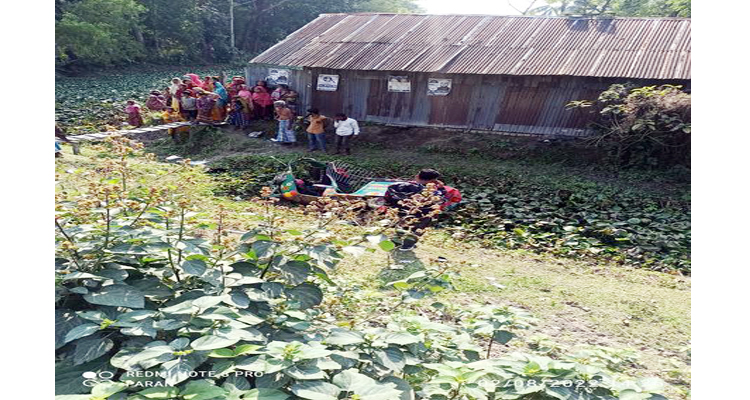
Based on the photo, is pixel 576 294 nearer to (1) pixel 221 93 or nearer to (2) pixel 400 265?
(2) pixel 400 265

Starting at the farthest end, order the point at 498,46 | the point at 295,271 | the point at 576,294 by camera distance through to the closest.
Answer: the point at 498,46
the point at 576,294
the point at 295,271

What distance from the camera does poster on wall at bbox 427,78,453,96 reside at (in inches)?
597

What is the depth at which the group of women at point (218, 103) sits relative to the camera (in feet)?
52.7

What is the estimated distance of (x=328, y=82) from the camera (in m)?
16.3

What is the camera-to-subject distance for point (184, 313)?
2.39 meters

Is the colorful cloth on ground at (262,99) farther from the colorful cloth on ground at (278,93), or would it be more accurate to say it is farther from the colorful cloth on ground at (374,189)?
the colorful cloth on ground at (374,189)

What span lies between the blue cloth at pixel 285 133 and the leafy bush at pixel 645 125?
25.5ft

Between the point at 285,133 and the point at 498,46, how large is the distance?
6.75 m

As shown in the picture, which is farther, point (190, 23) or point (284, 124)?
point (190, 23)

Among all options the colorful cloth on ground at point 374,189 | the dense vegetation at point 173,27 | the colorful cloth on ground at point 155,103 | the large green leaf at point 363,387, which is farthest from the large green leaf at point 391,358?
the dense vegetation at point 173,27

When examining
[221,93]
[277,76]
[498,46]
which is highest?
[498,46]

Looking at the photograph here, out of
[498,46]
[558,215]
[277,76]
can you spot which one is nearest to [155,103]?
[277,76]

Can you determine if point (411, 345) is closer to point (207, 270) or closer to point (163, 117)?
point (207, 270)

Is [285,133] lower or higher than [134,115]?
higher
